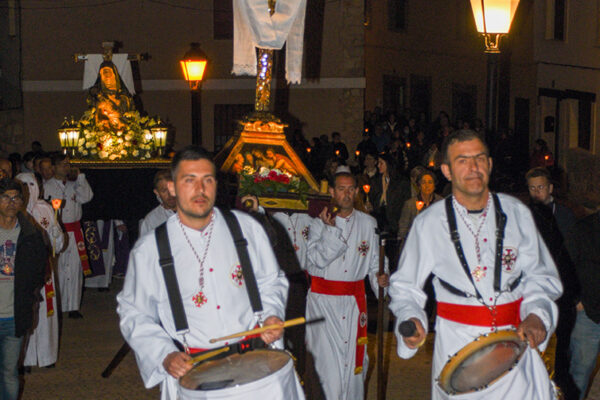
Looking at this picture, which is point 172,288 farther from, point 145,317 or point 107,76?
point 107,76

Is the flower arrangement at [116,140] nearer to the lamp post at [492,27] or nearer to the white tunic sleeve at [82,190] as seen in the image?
the white tunic sleeve at [82,190]

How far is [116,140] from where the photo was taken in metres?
12.7

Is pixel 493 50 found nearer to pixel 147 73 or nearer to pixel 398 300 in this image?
pixel 398 300

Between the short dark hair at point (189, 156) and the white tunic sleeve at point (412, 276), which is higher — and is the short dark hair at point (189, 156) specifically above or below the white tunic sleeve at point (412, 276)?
above

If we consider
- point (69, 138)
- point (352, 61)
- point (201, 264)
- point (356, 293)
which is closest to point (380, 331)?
point (356, 293)

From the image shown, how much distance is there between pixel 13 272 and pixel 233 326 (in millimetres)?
3054

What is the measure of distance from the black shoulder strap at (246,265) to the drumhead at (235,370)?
0.99 ft

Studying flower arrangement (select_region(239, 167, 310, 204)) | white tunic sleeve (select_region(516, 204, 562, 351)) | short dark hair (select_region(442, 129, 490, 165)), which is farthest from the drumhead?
flower arrangement (select_region(239, 167, 310, 204))

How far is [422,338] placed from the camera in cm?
441

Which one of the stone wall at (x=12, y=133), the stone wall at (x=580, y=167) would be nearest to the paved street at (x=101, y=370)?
the stone wall at (x=12, y=133)

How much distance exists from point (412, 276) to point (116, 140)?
8.71 meters

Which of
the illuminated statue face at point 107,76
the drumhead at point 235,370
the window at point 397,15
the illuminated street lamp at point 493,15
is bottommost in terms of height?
the drumhead at point 235,370

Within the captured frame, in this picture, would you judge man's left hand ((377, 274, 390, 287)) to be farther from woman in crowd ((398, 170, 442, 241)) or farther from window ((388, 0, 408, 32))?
window ((388, 0, 408, 32))

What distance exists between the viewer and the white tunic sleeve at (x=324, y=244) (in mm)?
6805
